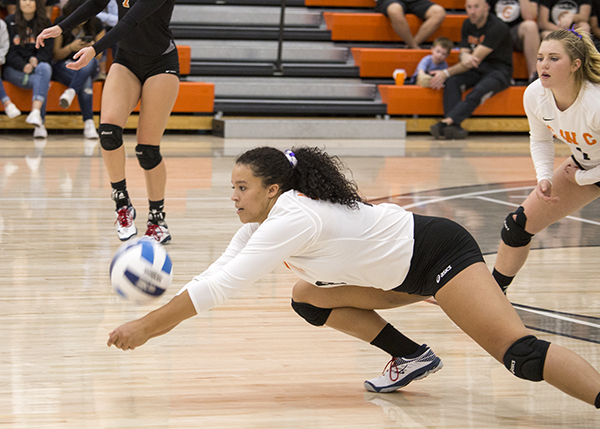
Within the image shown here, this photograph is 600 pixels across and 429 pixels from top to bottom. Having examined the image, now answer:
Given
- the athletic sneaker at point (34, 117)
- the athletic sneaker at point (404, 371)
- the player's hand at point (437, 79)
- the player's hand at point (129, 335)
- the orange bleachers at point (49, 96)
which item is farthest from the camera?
the player's hand at point (437, 79)

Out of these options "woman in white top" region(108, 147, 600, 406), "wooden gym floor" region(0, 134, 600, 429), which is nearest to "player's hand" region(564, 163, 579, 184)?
"wooden gym floor" region(0, 134, 600, 429)

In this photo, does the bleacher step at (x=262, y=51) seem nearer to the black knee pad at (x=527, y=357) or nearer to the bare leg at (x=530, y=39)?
the bare leg at (x=530, y=39)

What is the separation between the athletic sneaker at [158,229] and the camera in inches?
172

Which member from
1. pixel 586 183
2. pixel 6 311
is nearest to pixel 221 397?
pixel 6 311

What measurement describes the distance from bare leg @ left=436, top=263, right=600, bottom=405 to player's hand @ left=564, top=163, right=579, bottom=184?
119 cm

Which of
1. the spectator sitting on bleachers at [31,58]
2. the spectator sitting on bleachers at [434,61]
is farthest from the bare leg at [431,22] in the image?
the spectator sitting on bleachers at [31,58]

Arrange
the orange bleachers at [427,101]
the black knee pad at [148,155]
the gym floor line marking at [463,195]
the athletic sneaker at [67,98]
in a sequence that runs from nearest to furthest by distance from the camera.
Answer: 1. the black knee pad at [148,155]
2. the gym floor line marking at [463,195]
3. the athletic sneaker at [67,98]
4. the orange bleachers at [427,101]

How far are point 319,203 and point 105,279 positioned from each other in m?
1.73

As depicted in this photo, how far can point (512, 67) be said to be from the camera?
10039mm

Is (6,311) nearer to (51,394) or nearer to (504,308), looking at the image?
(51,394)

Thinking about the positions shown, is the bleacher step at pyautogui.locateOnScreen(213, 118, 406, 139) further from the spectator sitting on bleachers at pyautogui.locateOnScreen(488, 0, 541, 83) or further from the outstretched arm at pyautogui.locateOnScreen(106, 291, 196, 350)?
the outstretched arm at pyautogui.locateOnScreen(106, 291, 196, 350)

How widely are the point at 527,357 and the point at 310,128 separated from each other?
23.4ft

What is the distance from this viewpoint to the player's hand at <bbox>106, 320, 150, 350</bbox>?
6.84 feet

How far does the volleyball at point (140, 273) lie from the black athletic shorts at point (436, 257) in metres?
0.72
